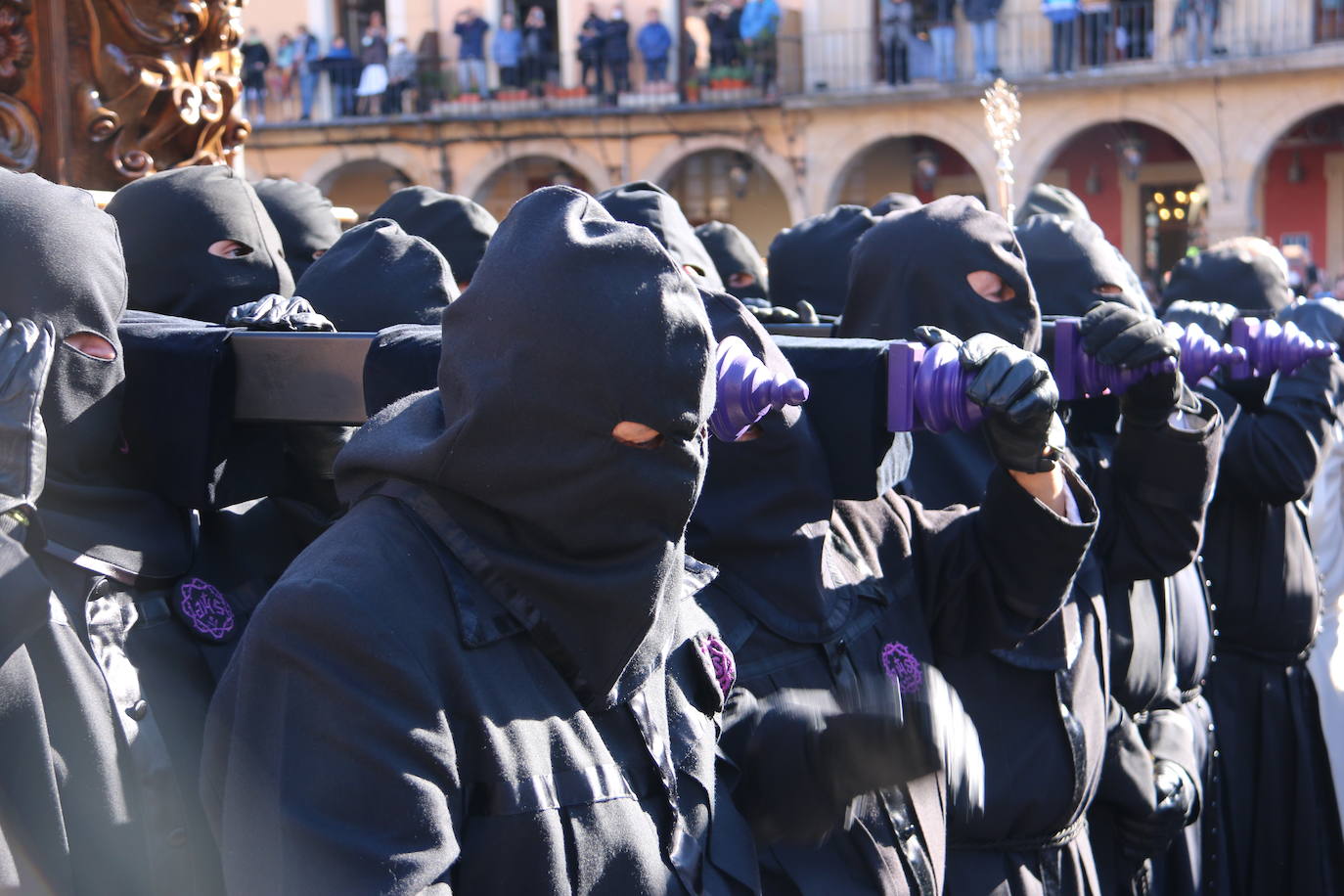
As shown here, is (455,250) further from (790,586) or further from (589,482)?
(589,482)

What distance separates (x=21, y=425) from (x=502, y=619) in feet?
2.47

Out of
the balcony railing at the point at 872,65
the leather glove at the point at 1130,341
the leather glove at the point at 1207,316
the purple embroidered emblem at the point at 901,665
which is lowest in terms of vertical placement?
the purple embroidered emblem at the point at 901,665

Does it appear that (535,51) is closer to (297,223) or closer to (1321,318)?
(297,223)

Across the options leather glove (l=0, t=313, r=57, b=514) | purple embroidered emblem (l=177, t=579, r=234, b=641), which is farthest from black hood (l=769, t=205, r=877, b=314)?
leather glove (l=0, t=313, r=57, b=514)

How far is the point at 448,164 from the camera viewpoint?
25.9 metres

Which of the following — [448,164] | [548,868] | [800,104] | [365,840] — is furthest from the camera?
[448,164]

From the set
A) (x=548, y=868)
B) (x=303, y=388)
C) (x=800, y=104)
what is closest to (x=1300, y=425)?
(x=303, y=388)

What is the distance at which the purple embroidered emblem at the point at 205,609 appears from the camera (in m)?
2.40

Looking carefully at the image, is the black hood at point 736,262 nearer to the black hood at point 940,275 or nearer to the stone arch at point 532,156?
the black hood at point 940,275

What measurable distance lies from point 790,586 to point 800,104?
21738mm

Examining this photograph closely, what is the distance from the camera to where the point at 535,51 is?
83.7 ft

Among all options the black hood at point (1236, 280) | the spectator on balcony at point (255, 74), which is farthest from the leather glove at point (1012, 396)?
the spectator on balcony at point (255, 74)

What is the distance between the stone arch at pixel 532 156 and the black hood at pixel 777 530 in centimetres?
2269

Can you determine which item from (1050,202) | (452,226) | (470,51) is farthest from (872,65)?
(452,226)
